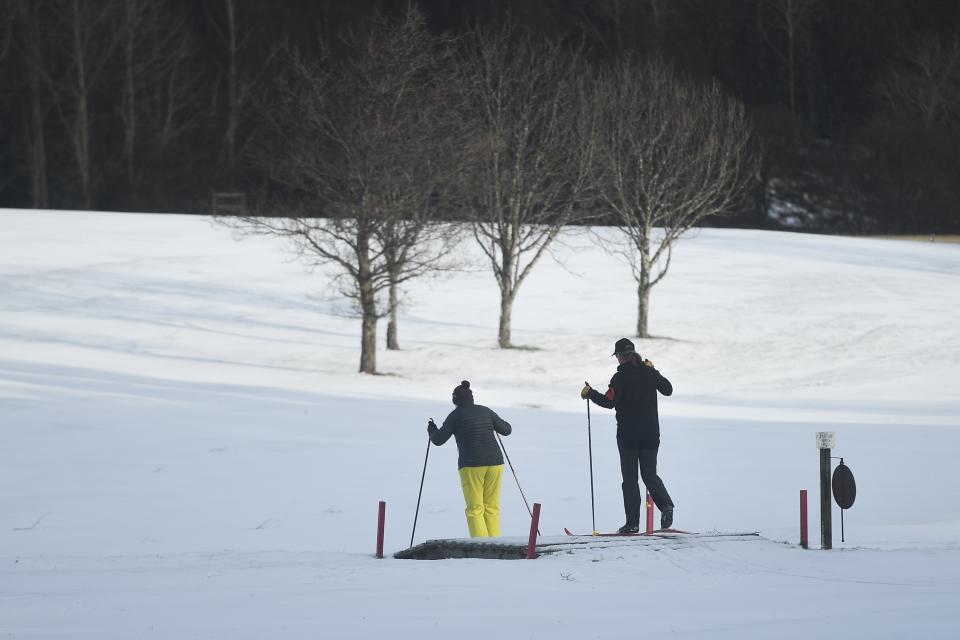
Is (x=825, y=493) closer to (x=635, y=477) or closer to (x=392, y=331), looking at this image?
(x=635, y=477)

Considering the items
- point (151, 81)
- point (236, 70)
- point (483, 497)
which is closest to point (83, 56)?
point (151, 81)

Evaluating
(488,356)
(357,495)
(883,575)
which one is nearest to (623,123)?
(488,356)

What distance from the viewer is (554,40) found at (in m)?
59.7

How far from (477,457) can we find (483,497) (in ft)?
1.33

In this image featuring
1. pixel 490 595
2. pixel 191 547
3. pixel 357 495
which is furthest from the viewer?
pixel 357 495

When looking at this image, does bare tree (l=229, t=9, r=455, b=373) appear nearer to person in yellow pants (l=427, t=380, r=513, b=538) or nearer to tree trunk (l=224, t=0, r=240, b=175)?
person in yellow pants (l=427, t=380, r=513, b=538)

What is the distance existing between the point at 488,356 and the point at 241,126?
3748cm

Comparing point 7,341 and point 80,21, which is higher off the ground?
point 80,21

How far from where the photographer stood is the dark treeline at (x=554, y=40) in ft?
180

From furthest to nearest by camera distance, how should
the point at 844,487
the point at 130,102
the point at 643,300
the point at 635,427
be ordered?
1. the point at 130,102
2. the point at 643,300
3. the point at 635,427
4. the point at 844,487

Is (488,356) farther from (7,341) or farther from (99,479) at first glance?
(99,479)

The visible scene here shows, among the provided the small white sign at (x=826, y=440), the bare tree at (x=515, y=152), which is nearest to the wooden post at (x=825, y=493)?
the small white sign at (x=826, y=440)

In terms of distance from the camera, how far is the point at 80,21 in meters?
53.7

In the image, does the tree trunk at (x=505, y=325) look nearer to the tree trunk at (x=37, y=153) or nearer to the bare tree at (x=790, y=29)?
the tree trunk at (x=37, y=153)
